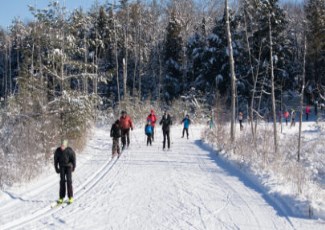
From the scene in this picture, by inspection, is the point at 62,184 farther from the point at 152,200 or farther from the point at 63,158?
the point at 152,200

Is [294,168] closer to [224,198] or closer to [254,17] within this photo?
[224,198]

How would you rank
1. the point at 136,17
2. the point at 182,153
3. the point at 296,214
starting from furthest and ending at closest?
the point at 136,17 < the point at 182,153 < the point at 296,214

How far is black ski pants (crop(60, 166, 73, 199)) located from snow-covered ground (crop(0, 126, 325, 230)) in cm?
35

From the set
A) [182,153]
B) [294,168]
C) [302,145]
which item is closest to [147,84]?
[302,145]

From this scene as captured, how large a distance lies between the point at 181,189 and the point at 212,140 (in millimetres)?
11062

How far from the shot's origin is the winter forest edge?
16406 millimetres

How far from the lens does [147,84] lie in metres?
57.5

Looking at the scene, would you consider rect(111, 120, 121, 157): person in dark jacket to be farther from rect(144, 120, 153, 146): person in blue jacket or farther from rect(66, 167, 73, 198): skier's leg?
rect(66, 167, 73, 198): skier's leg

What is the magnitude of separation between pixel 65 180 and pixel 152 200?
2.18 m

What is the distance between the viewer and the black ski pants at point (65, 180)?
34.7ft

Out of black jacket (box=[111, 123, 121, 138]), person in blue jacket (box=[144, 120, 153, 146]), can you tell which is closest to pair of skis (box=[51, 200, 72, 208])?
black jacket (box=[111, 123, 121, 138])

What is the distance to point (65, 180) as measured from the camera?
1088cm

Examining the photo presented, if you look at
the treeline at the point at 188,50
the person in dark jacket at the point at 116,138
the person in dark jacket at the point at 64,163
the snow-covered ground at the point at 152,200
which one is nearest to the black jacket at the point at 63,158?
the person in dark jacket at the point at 64,163

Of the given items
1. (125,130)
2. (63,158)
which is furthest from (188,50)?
(63,158)
